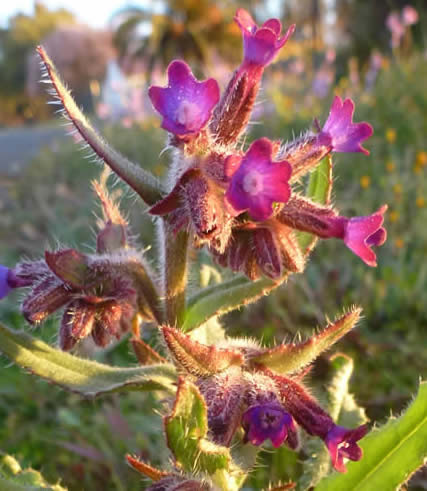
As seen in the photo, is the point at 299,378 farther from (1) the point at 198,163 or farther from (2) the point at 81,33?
(2) the point at 81,33

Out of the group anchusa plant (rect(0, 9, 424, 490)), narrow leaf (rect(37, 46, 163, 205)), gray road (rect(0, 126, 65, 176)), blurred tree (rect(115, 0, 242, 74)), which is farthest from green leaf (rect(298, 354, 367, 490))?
blurred tree (rect(115, 0, 242, 74))

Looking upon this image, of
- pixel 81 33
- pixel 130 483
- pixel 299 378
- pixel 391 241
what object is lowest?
pixel 130 483

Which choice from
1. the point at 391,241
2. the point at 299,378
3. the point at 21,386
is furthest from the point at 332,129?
the point at 391,241

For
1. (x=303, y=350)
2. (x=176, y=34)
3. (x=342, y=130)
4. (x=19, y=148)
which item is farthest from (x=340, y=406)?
(x=176, y=34)

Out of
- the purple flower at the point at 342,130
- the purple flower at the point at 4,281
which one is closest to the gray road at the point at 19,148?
the purple flower at the point at 4,281

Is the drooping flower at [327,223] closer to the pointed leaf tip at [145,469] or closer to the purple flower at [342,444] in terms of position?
the purple flower at [342,444]

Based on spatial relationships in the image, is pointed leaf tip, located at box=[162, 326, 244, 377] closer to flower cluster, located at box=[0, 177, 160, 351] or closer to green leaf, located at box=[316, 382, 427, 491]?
flower cluster, located at box=[0, 177, 160, 351]

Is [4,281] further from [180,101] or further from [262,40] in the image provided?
[262,40]
